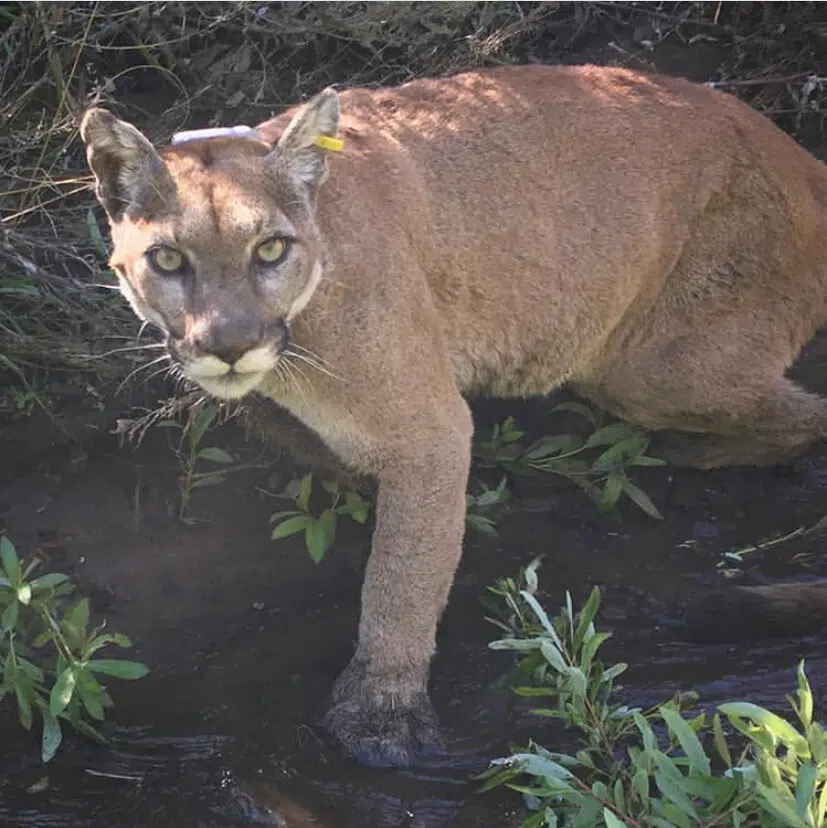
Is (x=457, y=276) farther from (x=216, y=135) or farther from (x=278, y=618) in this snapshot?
(x=278, y=618)

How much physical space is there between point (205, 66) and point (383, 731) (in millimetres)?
2987

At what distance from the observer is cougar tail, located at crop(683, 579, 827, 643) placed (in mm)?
3887

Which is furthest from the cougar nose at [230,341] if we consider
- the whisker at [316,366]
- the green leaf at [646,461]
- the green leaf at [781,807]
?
the green leaf at [646,461]

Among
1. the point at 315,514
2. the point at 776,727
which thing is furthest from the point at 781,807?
the point at 315,514

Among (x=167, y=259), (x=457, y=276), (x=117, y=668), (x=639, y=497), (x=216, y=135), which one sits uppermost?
(x=216, y=135)

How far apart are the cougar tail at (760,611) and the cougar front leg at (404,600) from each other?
0.83 meters

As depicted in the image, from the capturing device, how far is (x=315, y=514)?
15.1ft

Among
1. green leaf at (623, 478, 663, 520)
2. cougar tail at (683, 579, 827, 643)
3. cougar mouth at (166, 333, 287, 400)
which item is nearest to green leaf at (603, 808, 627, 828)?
cougar tail at (683, 579, 827, 643)

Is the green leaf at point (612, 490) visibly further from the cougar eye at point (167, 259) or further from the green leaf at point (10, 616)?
the green leaf at point (10, 616)

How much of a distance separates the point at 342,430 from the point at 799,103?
286 cm

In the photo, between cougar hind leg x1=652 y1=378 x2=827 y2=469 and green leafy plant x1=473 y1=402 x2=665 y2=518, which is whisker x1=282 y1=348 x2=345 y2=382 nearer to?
green leafy plant x1=473 y1=402 x2=665 y2=518

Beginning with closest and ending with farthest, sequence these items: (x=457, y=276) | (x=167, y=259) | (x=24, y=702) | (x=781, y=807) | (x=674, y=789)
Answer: (x=781, y=807), (x=674, y=789), (x=167, y=259), (x=24, y=702), (x=457, y=276)

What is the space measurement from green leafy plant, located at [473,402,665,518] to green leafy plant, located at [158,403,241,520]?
964 mm

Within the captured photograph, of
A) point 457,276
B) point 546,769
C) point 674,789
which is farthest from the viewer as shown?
point 457,276
